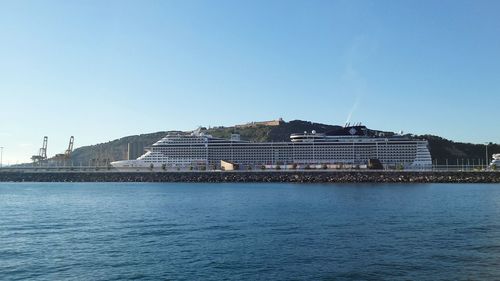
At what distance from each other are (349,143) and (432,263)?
99459mm

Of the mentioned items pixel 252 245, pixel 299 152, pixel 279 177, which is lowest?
pixel 252 245

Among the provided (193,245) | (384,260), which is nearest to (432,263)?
(384,260)

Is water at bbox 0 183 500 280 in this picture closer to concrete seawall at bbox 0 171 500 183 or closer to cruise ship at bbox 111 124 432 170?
concrete seawall at bbox 0 171 500 183

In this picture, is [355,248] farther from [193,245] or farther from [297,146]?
[297,146]

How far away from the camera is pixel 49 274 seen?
15930 mm

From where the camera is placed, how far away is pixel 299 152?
119 m

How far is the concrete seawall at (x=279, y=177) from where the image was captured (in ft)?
279

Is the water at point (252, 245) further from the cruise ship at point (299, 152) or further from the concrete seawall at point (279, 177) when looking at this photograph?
the cruise ship at point (299, 152)

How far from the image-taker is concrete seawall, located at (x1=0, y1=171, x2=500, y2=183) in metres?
84.9

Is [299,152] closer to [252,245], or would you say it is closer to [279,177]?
[279,177]

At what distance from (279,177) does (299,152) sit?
90.4 ft

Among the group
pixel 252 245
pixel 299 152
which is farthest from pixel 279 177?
pixel 252 245

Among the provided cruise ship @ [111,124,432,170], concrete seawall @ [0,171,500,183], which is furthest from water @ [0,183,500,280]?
cruise ship @ [111,124,432,170]

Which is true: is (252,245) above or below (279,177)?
below
